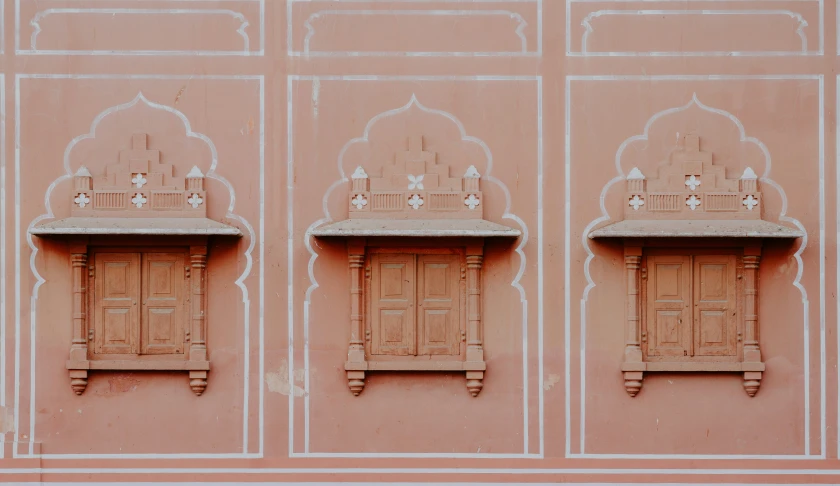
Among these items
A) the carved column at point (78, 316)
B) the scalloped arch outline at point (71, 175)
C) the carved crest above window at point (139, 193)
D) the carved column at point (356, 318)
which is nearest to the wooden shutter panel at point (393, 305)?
the carved column at point (356, 318)

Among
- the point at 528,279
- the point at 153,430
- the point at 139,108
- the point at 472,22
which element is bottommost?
the point at 153,430

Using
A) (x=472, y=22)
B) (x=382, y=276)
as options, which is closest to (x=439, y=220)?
(x=382, y=276)

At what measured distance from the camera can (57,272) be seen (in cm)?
933

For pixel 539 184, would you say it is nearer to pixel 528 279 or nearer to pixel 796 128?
pixel 528 279

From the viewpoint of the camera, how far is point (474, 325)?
925 centimetres

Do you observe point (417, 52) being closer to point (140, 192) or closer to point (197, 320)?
point (140, 192)

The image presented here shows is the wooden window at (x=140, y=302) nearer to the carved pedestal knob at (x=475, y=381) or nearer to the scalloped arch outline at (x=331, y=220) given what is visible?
the scalloped arch outline at (x=331, y=220)

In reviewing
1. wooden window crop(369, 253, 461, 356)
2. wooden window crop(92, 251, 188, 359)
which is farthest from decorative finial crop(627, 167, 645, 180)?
wooden window crop(92, 251, 188, 359)

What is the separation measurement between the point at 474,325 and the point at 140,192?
3.04 metres

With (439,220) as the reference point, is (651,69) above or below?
above

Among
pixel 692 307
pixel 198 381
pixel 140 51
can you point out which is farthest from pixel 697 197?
pixel 140 51

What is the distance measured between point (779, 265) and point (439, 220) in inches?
115

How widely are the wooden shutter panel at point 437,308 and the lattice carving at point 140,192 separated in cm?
195

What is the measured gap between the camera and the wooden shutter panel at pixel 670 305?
366 inches
